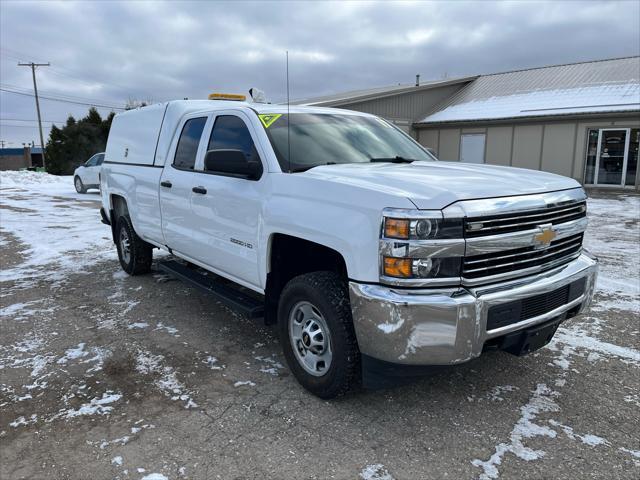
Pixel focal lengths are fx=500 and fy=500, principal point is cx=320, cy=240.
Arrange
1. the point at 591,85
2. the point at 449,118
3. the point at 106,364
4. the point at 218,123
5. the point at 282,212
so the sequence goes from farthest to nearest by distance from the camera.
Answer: the point at 449,118 < the point at 591,85 < the point at 218,123 < the point at 106,364 < the point at 282,212

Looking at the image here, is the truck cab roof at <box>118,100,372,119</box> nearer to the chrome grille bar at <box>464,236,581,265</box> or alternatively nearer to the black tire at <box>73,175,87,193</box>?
the chrome grille bar at <box>464,236,581,265</box>

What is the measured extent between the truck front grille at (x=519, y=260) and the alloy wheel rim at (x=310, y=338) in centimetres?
99

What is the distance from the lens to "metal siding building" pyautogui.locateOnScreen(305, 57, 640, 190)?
18406 millimetres

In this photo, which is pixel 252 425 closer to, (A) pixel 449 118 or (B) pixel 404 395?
(B) pixel 404 395

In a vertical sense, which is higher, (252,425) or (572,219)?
(572,219)

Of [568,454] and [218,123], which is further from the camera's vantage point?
[218,123]

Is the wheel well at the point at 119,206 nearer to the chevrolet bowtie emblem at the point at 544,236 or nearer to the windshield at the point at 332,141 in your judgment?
the windshield at the point at 332,141

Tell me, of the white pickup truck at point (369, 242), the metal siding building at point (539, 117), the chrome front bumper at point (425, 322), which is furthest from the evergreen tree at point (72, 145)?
the chrome front bumper at point (425, 322)

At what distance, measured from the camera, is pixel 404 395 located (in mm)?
3482

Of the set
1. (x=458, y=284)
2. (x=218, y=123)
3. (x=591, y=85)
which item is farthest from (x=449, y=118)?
(x=458, y=284)

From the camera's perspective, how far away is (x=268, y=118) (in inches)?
160

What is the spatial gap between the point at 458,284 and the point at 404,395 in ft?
3.64

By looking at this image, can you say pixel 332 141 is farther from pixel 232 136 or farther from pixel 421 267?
pixel 421 267

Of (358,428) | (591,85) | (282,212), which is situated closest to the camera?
(358,428)
